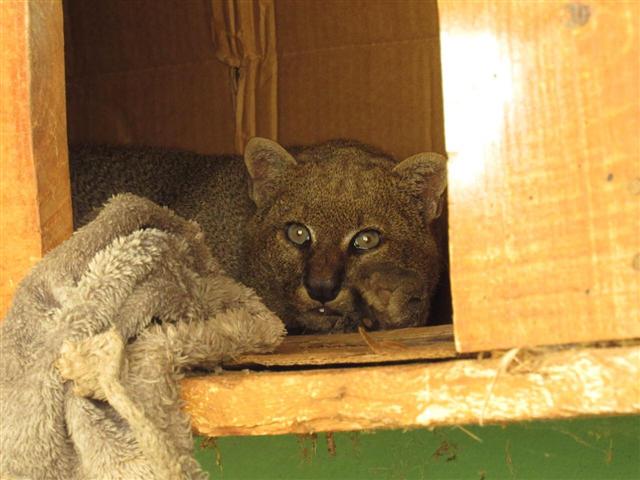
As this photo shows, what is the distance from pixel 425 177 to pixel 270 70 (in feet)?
2.79

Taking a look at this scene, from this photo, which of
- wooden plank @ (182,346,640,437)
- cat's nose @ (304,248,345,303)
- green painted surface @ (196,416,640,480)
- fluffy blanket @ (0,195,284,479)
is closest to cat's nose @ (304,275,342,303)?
cat's nose @ (304,248,345,303)

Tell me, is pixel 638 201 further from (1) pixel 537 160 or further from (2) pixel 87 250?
(2) pixel 87 250

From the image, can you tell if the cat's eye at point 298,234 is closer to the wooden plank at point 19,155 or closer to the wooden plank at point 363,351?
the wooden plank at point 363,351

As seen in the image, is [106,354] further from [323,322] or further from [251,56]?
A: [251,56]

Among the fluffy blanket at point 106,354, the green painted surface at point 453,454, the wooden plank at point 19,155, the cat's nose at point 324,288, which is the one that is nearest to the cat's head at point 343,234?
the cat's nose at point 324,288

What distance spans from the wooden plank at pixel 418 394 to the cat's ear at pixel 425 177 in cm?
145

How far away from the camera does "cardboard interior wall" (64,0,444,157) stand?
10.8 ft

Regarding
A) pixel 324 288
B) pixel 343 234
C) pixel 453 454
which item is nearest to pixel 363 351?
pixel 453 454

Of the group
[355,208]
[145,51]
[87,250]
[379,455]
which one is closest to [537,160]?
[87,250]

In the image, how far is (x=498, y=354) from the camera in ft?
4.56

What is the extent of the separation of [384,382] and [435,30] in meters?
2.10

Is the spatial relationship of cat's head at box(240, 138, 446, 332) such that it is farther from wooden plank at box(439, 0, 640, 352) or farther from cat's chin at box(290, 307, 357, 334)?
wooden plank at box(439, 0, 640, 352)

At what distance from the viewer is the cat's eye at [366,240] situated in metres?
2.64

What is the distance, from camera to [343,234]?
263 cm
